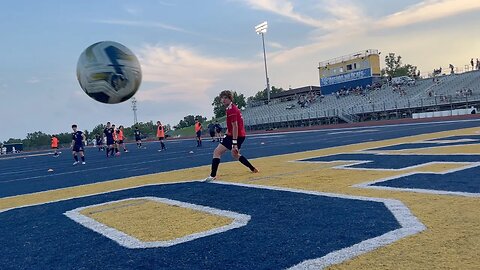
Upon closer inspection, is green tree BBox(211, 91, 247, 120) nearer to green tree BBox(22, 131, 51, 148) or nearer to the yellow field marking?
green tree BBox(22, 131, 51, 148)

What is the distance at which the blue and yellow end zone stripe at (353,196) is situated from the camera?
3.38 meters

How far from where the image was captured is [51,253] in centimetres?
419

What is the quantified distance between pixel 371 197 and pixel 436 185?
1.11m

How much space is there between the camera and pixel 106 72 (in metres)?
7.40

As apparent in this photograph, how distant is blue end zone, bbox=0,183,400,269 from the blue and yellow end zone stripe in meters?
0.02

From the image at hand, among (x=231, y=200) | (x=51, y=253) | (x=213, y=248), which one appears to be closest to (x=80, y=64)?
(x=231, y=200)

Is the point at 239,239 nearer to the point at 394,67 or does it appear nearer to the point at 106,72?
the point at 106,72

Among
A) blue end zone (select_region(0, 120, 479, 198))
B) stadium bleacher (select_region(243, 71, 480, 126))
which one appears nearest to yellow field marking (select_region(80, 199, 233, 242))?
blue end zone (select_region(0, 120, 479, 198))

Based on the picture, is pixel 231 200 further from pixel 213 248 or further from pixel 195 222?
pixel 213 248

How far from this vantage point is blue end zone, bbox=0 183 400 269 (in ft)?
11.8

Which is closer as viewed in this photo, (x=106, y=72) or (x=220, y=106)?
(x=106, y=72)

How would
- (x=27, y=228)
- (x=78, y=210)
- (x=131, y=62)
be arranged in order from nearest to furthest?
(x=27, y=228) < (x=78, y=210) < (x=131, y=62)

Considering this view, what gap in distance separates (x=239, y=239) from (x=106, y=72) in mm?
4480

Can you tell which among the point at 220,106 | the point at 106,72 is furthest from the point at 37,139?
the point at 106,72
